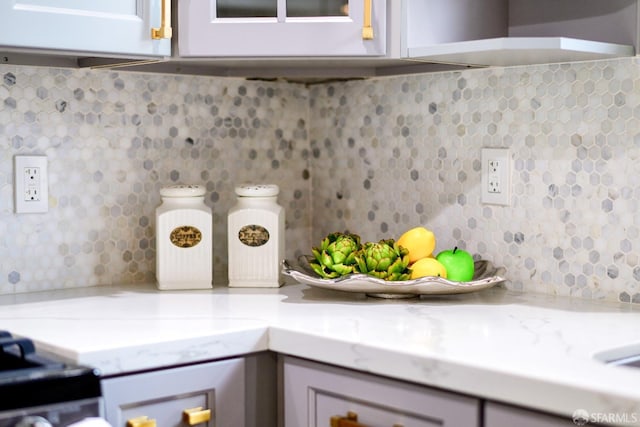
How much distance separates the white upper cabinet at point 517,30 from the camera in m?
1.72

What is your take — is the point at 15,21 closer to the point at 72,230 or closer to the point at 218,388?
the point at 72,230

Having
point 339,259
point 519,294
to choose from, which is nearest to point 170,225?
point 339,259

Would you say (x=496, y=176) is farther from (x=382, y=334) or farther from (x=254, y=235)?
(x=382, y=334)

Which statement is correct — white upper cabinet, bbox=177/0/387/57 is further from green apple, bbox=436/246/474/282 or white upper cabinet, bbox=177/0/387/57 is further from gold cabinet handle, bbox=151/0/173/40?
green apple, bbox=436/246/474/282

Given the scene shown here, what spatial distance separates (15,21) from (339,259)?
0.80 meters

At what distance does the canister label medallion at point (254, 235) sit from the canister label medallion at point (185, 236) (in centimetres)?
10

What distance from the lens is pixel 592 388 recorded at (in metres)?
1.17

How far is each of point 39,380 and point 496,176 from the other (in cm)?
114

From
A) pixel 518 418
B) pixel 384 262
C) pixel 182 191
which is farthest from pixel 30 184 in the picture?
pixel 518 418

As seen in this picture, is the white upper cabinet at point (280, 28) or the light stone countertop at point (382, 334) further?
the white upper cabinet at point (280, 28)

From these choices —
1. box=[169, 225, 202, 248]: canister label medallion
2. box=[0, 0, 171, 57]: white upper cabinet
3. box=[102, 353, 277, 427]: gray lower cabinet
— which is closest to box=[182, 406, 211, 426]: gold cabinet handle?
box=[102, 353, 277, 427]: gray lower cabinet

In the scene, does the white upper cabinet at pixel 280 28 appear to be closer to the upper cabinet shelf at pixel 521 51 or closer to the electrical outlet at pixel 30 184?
the upper cabinet shelf at pixel 521 51

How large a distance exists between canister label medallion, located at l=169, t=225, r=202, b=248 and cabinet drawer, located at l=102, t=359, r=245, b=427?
541mm

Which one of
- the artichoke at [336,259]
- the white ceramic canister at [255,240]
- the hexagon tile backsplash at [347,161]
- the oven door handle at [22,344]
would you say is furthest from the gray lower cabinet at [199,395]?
the hexagon tile backsplash at [347,161]
